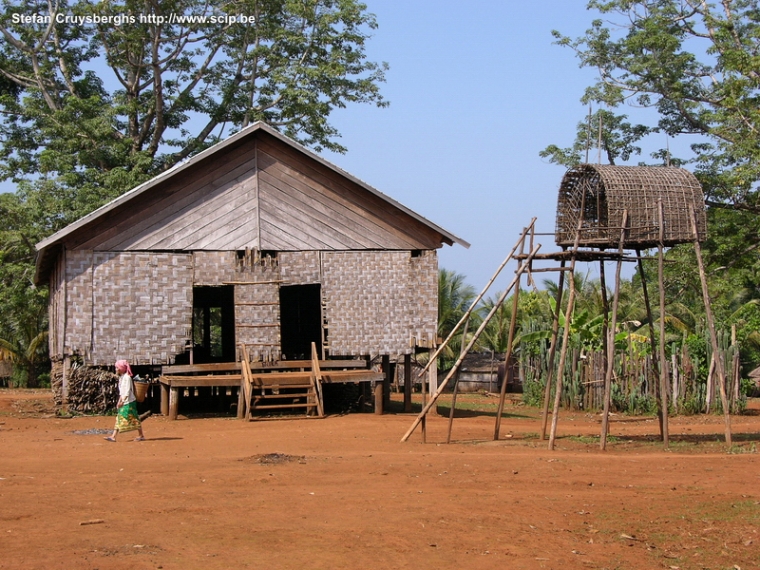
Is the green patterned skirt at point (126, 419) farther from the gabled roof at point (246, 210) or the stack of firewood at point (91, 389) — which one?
the gabled roof at point (246, 210)

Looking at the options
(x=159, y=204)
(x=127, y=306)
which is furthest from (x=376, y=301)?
(x=127, y=306)

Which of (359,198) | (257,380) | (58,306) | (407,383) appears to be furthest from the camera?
(407,383)

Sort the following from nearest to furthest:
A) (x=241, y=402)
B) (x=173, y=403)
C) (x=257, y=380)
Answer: (x=257, y=380) → (x=241, y=402) → (x=173, y=403)

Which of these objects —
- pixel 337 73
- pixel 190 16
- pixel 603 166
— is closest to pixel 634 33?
pixel 337 73

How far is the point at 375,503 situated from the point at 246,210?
11047 mm

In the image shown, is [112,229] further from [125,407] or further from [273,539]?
[273,539]

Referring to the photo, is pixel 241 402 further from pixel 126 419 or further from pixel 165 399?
pixel 126 419

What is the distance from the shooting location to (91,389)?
61.0ft

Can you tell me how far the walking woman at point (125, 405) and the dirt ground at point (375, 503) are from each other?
14.4 inches

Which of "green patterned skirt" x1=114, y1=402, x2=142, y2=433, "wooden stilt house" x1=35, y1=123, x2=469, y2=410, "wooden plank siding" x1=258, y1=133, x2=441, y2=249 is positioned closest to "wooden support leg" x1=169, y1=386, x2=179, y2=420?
"wooden stilt house" x1=35, y1=123, x2=469, y2=410

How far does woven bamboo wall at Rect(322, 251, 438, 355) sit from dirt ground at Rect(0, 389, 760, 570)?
4686 millimetres

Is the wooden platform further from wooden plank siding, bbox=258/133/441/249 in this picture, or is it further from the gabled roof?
wooden plank siding, bbox=258/133/441/249

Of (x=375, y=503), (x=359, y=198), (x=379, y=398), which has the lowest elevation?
(x=375, y=503)

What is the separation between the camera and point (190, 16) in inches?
1172
